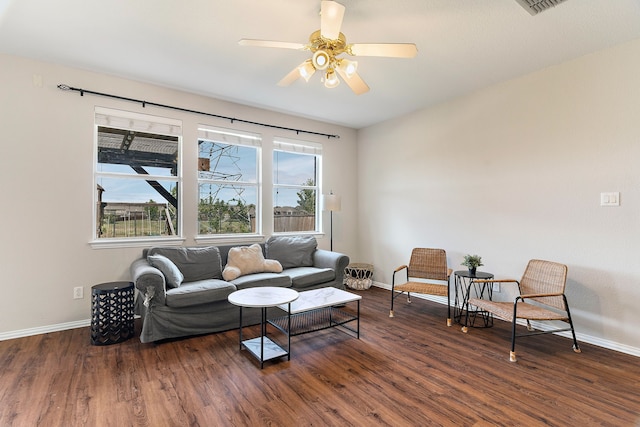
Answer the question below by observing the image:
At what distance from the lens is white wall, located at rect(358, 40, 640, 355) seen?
276 centimetres

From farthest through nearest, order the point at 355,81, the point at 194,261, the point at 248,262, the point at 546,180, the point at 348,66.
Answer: the point at 248,262
the point at 194,261
the point at 546,180
the point at 355,81
the point at 348,66

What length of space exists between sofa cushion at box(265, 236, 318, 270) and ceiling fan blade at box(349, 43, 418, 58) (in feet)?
8.84

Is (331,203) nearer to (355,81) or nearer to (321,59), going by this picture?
(355,81)

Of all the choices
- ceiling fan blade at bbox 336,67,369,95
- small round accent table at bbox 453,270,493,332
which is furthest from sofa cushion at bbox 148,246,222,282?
small round accent table at bbox 453,270,493,332

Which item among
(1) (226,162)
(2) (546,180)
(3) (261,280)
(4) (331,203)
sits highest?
(1) (226,162)

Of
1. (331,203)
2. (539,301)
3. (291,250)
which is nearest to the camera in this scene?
(539,301)

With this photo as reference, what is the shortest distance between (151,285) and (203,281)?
2.17 ft

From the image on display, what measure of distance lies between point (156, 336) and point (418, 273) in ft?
10.0

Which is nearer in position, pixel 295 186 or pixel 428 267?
pixel 428 267

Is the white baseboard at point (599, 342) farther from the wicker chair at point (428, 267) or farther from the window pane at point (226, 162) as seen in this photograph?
the window pane at point (226, 162)

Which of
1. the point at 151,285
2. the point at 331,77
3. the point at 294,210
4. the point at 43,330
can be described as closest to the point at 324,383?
the point at 151,285

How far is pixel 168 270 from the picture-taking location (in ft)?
10.1

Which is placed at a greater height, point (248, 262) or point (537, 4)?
point (537, 4)

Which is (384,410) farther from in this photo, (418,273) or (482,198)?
(482,198)
